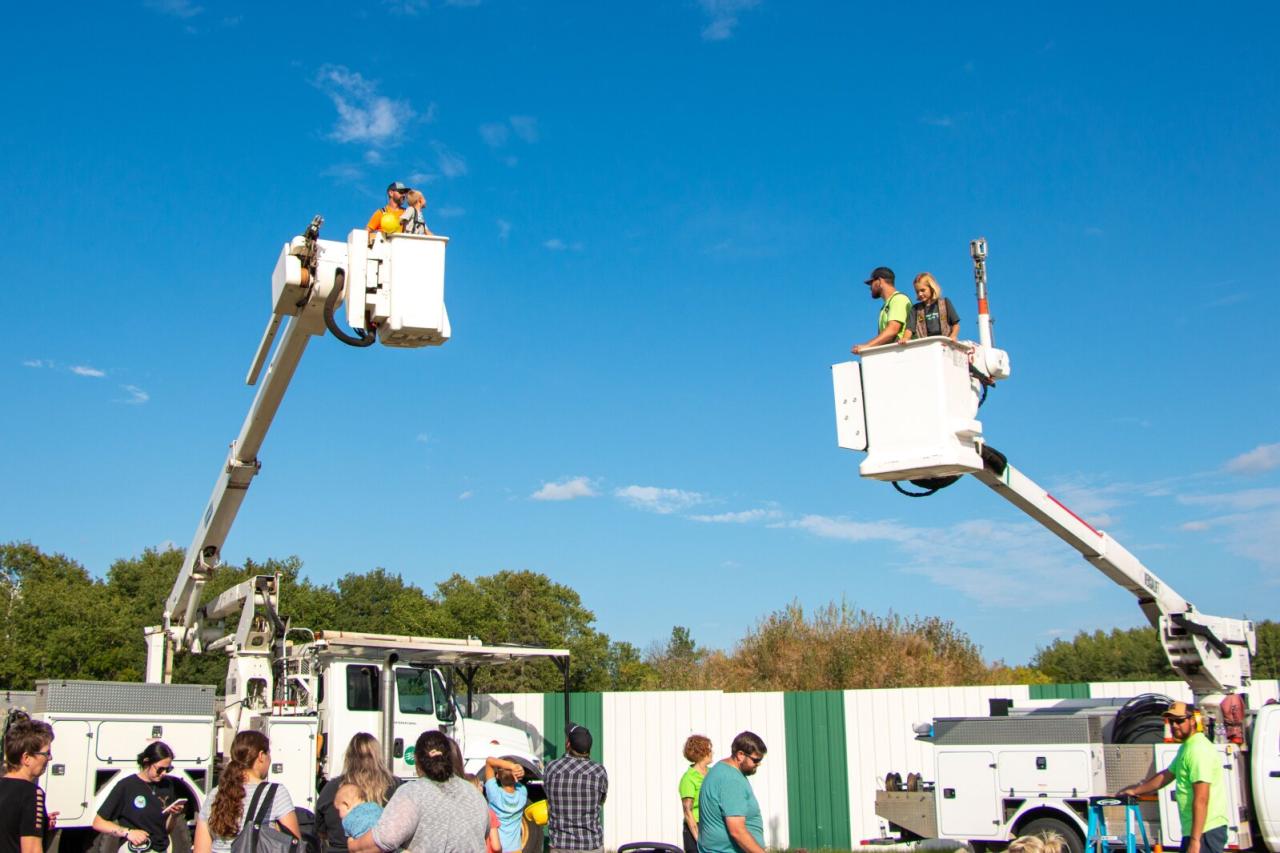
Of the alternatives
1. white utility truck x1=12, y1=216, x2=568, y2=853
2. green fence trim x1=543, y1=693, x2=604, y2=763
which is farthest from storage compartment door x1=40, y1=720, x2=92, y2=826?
green fence trim x1=543, y1=693, x2=604, y2=763

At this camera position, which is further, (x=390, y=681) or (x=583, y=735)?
(x=390, y=681)

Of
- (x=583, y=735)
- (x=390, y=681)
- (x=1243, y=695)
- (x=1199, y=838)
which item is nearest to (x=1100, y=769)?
(x=1243, y=695)

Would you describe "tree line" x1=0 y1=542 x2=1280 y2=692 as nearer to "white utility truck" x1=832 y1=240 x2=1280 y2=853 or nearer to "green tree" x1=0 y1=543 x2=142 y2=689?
"green tree" x1=0 y1=543 x2=142 y2=689

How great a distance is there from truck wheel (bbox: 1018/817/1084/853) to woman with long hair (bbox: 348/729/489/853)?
25.2 ft

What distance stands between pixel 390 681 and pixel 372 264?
737 centimetres

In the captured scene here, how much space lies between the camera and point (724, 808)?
7.06m

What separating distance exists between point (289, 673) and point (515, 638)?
42480 mm

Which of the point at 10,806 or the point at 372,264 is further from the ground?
the point at 372,264

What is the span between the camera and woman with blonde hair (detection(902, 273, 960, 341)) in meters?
9.73

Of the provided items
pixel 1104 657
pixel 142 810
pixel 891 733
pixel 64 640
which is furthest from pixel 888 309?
pixel 1104 657

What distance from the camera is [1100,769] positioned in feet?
38.5

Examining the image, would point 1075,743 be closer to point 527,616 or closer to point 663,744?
point 663,744

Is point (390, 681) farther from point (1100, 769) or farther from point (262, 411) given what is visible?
point (1100, 769)

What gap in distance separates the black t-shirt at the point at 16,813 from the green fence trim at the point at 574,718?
1354cm
